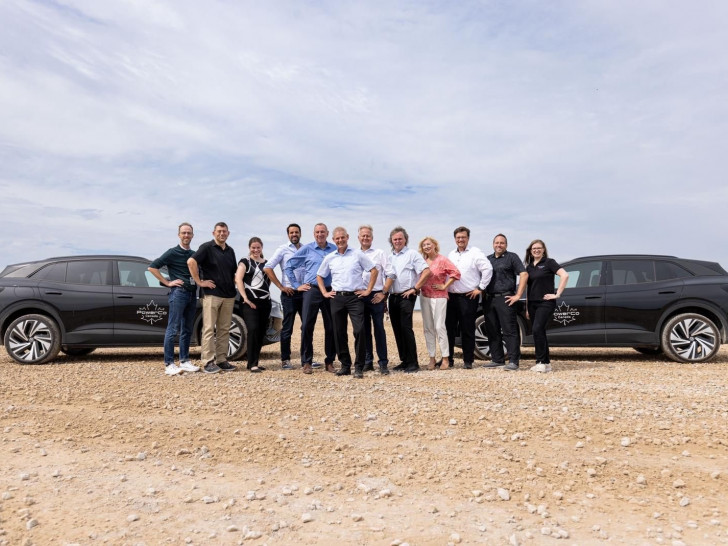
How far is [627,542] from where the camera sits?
2.60 meters

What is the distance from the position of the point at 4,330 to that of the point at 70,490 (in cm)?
629

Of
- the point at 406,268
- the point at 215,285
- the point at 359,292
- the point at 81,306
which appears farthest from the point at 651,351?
the point at 81,306

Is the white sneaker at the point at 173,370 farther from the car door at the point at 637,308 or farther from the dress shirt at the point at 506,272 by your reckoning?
the car door at the point at 637,308

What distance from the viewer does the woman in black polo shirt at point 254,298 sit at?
7367 mm

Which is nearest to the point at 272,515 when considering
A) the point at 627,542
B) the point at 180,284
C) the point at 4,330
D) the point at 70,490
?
the point at 70,490

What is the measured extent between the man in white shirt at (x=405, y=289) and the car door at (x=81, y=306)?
14.9 feet

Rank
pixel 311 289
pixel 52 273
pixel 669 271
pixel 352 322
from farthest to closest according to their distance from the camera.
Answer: pixel 669 271 → pixel 52 273 → pixel 311 289 → pixel 352 322

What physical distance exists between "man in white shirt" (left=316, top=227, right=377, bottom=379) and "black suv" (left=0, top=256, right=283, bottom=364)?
7.09 feet

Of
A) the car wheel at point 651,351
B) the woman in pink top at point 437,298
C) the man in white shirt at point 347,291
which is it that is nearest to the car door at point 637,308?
the car wheel at point 651,351

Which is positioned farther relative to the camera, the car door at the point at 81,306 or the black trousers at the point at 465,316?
→ the car door at the point at 81,306

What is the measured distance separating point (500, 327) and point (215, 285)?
414 cm

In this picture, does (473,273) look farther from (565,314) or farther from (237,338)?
(237,338)

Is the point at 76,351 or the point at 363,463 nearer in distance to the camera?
the point at 363,463

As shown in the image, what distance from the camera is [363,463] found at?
3.65 metres
